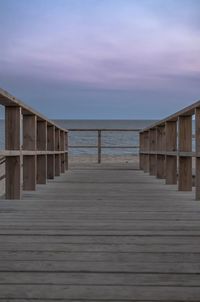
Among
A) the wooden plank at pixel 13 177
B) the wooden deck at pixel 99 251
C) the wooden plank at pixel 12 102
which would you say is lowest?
the wooden deck at pixel 99 251

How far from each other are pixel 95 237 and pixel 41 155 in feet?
13.1

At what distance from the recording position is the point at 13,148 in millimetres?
5230

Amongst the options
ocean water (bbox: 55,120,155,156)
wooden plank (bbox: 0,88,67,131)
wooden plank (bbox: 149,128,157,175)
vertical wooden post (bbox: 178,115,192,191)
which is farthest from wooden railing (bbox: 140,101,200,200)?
ocean water (bbox: 55,120,155,156)

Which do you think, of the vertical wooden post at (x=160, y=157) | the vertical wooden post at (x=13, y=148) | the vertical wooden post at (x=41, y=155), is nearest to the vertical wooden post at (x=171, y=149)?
the vertical wooden post at (x=160, y=157)

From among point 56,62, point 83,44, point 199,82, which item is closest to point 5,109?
point 83,44

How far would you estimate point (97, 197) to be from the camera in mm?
5547

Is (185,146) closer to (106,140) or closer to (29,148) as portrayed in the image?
→ (29,148)

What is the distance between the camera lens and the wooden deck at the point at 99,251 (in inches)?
87.3

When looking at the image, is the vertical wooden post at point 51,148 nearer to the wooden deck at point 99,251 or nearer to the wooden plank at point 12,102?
the wooden plank at point 12,102

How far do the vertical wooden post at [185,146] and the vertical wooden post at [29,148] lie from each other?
1.63m

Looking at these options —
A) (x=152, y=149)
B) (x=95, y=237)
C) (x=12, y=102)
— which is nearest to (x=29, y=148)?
(x=12, y=102)

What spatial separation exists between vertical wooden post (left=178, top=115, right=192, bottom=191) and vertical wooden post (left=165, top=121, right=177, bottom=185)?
0.95 metres

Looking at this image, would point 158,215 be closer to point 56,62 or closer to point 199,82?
point 56,62

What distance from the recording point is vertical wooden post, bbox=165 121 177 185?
282 inches
